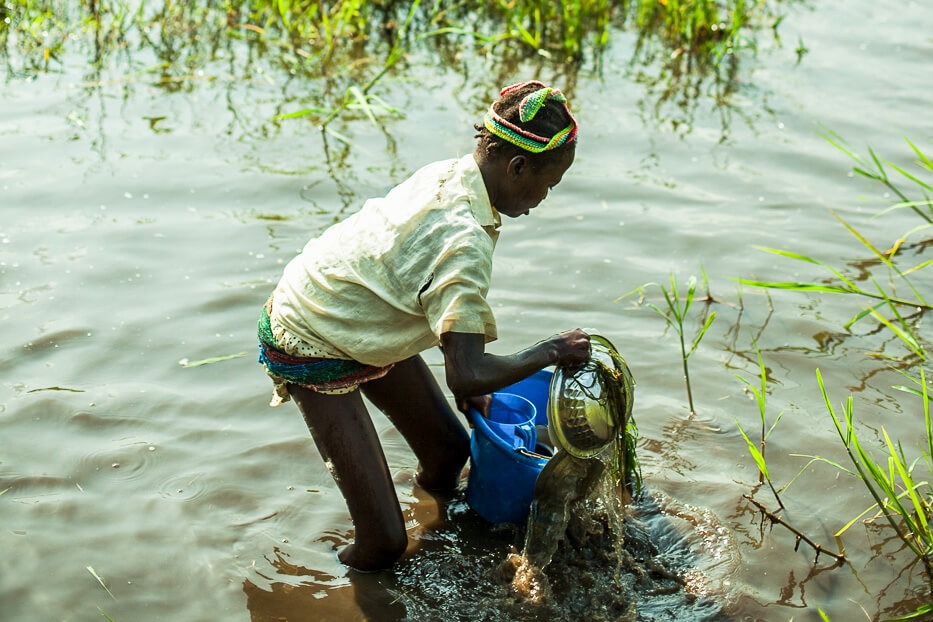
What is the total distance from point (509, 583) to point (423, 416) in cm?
56

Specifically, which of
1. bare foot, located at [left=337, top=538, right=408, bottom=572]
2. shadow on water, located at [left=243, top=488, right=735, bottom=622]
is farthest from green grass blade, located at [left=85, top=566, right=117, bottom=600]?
bare foot, located at [left=337, top=538, right=408, bottom=572]

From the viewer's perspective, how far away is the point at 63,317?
4055 mm

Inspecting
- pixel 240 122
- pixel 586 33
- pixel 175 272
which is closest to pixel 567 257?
pixel 175 272

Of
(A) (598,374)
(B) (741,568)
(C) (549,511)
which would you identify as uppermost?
(A) (598,374)

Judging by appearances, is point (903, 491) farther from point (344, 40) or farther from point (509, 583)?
point (344, 40)

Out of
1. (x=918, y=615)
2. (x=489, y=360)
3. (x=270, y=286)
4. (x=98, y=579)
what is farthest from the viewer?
(x=270, y=286)

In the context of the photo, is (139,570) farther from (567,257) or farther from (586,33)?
(586,33)

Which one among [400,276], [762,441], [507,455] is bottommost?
[762,441]

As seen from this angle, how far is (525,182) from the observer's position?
259cm

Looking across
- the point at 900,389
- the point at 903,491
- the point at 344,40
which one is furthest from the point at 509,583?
the point at 344,40

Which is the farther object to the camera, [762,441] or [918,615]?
[762,441]

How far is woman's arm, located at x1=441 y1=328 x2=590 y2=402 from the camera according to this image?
96.0 inches

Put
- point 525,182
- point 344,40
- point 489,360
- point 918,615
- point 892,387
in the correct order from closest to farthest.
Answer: point 489,360, point 525,182, point 918,615, point 892,387, point 344,40

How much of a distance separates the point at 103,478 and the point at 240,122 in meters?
2.85
